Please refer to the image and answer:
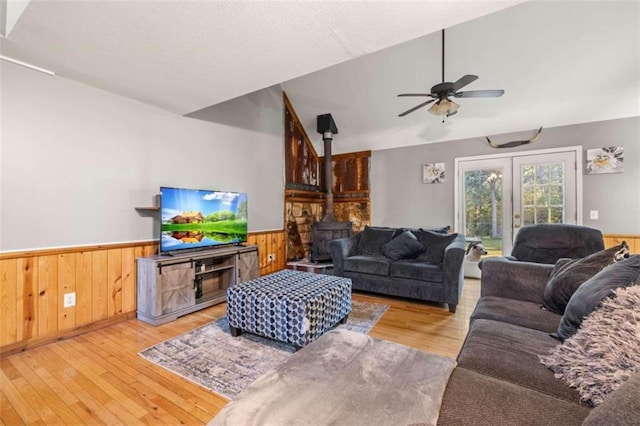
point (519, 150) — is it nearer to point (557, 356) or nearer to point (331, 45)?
point (331, 45)

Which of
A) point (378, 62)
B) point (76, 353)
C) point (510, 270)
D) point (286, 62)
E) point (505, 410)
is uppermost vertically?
point (378, 62)

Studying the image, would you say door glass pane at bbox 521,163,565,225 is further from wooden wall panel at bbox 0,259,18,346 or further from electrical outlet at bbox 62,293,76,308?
wooden wall panel at bbox 0,259,18,346

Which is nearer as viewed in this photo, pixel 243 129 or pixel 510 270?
pixel 510 270

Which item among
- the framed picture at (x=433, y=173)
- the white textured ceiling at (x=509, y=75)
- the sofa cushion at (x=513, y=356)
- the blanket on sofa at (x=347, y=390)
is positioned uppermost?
the white textured ceiling at (x=509, y=75)

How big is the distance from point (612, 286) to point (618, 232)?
3.41 meters

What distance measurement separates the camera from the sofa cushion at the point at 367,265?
11.2 feet

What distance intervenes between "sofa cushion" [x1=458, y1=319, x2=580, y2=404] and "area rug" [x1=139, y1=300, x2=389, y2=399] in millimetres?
1247

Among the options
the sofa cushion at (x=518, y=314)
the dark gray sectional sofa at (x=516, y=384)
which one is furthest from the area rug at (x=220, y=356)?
the dark gray sectional sofa at (x=516, y=384)

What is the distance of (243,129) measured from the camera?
420 cm

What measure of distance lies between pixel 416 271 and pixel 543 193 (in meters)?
2.38

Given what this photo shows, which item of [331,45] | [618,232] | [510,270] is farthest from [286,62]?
[618,232]

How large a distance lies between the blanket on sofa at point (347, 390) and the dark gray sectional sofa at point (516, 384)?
0.07m

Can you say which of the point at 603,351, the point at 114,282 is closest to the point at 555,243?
Answer: the point at 603,351

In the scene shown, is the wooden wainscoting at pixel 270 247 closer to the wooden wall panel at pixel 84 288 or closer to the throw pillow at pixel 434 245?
the wooden wall panel at pixel 84 288
